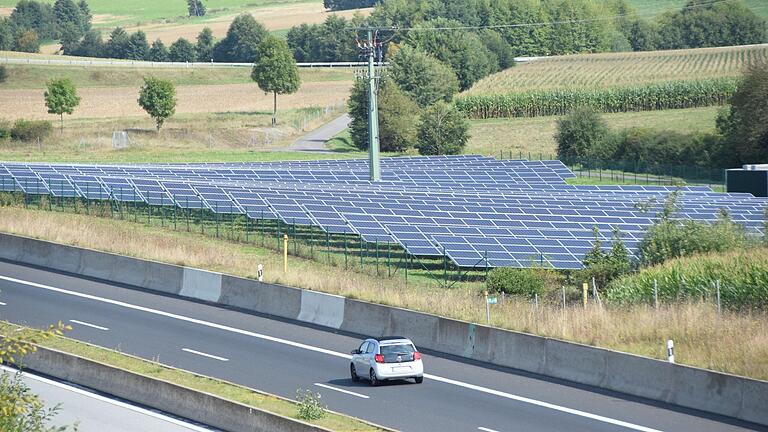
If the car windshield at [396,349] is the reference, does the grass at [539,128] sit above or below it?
below

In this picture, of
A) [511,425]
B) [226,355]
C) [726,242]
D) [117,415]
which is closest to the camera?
[511,425]

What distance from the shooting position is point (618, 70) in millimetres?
159000

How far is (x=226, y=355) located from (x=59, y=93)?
82.8m

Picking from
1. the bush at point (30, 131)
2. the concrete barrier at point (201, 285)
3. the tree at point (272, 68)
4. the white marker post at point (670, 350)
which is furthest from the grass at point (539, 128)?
the white marker post at point (670, 350)

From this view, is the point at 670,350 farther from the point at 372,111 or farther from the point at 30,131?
the point at 30,131

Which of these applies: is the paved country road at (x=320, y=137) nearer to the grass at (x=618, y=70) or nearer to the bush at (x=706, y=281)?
the grass at (x=618, y=70)

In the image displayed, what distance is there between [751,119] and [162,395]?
234 feet

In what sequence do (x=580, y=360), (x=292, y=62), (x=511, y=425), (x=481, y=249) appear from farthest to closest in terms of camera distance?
(x=292, y=62) → (x=481, y=249) → (x=580, y=360) → (x=511, y=425)

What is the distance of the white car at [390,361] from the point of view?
32469mm

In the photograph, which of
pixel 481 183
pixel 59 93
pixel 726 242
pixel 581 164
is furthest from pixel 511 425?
pixel 59 93

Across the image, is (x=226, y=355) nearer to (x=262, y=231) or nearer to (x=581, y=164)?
(x=262, y=231)

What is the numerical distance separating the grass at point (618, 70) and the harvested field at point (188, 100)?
783 inches

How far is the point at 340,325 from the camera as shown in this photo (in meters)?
41.5

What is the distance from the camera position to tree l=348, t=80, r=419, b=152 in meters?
111
